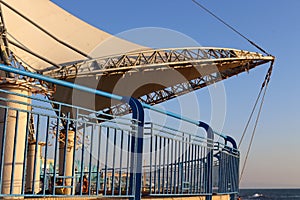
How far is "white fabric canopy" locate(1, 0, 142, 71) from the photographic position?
21.5m

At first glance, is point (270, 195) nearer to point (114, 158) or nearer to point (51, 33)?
point (51, 33)

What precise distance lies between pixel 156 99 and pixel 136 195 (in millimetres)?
19857

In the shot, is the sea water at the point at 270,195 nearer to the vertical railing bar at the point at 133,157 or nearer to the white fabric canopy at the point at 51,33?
the white fabric canopy at the point at 51,33

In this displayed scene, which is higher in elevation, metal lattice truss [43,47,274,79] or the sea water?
metal lattice truss [43,47,274,79]

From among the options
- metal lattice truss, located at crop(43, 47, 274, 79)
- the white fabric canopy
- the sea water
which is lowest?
A: the sea water

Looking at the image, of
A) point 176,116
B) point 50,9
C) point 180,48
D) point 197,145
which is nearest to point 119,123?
point 176,116

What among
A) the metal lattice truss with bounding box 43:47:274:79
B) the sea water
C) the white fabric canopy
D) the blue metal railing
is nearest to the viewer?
the blue metal railing

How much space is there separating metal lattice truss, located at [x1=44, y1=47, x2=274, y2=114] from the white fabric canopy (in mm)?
1143

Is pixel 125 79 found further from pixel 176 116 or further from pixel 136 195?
pixel 136 195

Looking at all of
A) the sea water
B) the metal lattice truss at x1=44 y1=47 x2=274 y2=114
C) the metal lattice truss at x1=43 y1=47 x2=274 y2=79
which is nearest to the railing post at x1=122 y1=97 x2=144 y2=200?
the metal lattice truss at x1=44 y1=47 x2=274 y2=114

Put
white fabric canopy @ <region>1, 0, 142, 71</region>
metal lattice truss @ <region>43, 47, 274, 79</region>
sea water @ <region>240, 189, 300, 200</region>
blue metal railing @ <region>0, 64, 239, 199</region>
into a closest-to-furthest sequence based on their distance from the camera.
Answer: blue metal railing @ <region>0, 64, 239, 199</region> → white fabric canopy @ <region>1, 0, 142, 71</region> → metal lattice truss @ <region>43, 47, 274, 79</region> → sea water @ <region>240, 189, 300, 200</region>

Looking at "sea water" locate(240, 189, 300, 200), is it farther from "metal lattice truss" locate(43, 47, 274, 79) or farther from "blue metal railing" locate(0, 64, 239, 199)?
"blue metal railing" locate(0, 64, 239, 199)

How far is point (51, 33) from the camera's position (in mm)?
23656

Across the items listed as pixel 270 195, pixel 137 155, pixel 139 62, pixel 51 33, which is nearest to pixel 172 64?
pixel 139 62
